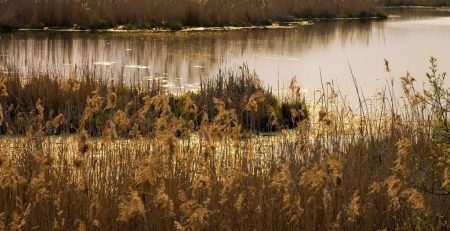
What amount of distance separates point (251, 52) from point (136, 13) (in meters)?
4.95

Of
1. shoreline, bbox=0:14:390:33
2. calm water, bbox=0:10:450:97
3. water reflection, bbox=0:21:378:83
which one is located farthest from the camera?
shoreline, bbox=0:14:390:33

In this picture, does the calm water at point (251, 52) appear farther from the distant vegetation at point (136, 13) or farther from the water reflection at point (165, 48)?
the distant vegetation at point (136, 13)

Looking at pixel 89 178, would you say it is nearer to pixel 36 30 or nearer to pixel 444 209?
pixel 444 209

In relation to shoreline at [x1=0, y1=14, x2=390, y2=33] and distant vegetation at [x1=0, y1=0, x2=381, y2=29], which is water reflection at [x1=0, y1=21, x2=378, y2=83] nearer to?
shoreline at [x1=0, y1=14, x2=390, y2=33]

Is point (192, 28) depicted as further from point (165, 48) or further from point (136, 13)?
point (165, 48)

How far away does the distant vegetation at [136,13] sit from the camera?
17.6 meters

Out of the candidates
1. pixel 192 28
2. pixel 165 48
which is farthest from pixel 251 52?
pixel 192 28

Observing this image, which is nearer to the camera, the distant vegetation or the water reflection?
the water reflection

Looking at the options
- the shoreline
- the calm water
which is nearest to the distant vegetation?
the shoreline

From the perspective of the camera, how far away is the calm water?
11.7m

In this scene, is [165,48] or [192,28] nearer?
[165,48]

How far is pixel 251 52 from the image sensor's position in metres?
14.8

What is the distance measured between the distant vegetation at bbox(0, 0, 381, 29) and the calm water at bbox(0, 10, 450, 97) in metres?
0.98

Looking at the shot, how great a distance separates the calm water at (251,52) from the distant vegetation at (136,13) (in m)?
0.98
